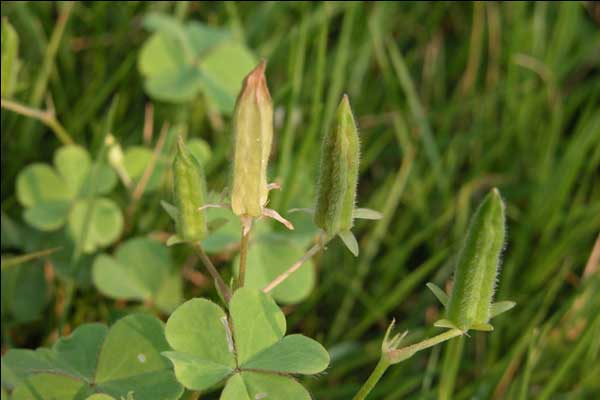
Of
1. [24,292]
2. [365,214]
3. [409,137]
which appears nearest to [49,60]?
[24,292]

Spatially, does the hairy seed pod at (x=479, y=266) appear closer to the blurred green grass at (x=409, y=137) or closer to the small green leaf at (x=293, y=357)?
the small green leaf at (x=293, y=357)

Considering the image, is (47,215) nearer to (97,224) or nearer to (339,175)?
(97,224)

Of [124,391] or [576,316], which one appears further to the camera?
[576,316]

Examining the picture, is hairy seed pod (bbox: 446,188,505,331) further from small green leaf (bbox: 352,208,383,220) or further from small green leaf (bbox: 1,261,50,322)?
small green leaf (bbox: 1,261,50,322)

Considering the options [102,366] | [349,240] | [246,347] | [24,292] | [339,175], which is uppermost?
[339,175]

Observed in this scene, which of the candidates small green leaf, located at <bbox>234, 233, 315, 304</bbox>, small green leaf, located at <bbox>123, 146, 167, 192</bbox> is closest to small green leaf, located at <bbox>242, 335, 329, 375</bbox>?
small green leaf, located at <bbox>234, 233, 315, 304</bbox>

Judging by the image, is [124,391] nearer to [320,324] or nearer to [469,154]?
[320,324]

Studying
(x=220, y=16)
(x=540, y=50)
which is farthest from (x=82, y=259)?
(x=540, y=50)
